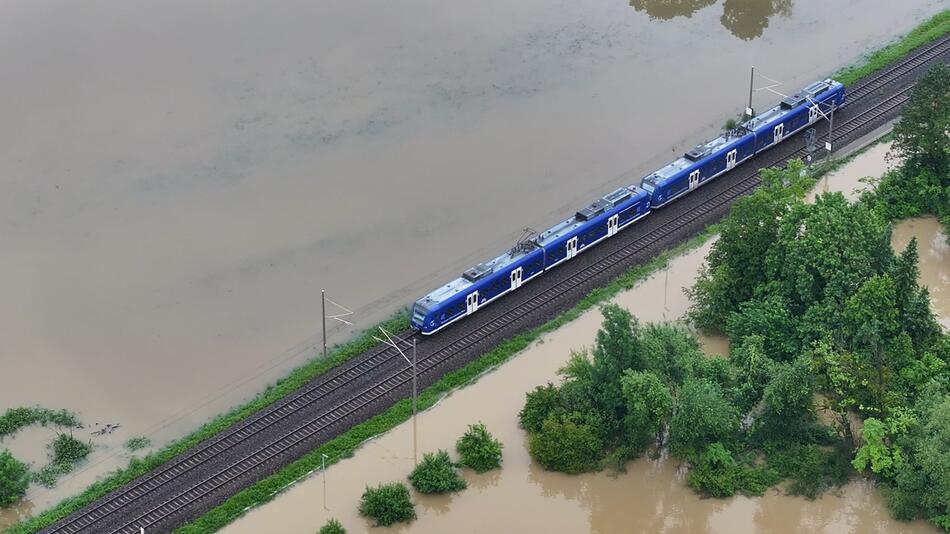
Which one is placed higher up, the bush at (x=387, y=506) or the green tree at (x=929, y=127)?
the green tree at (x=929, y=127)

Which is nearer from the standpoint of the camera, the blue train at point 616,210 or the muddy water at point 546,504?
the muddy water at point 546,504

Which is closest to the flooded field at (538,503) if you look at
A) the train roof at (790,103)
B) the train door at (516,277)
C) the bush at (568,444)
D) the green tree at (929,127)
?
the bush at (568,444)

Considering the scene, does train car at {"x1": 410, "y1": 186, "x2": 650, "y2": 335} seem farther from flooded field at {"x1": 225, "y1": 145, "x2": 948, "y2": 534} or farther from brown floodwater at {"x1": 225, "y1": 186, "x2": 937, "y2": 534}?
brown floodwater at {"x1": 225, "y1": 186, "x2": 937, "y2": 534}

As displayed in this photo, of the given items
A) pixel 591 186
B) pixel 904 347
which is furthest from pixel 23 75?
pixel 904 347

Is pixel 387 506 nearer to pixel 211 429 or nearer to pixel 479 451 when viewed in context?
pixel 479 451

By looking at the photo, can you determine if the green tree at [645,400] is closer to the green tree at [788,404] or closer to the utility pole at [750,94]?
the green tree at [788,404]

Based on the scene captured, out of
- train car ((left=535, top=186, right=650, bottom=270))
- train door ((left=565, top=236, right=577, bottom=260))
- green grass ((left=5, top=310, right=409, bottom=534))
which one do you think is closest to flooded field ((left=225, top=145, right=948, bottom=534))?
green grass ((left=5, top=310, right=409, bottom=534))

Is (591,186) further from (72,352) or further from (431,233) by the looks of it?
(72,352)
